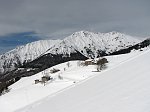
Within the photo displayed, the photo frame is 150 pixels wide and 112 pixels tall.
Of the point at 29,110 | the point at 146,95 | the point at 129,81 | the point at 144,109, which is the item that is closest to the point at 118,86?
the point at 129,81

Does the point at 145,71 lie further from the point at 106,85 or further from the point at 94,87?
the point at 94,87

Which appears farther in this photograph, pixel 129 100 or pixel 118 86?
pixel 118 86

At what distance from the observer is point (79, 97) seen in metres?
8.15

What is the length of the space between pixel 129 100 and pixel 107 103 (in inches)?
28.8

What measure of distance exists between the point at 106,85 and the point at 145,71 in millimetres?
1305

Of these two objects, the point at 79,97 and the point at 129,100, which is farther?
the point at 79,97

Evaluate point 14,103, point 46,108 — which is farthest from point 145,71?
point 14,103

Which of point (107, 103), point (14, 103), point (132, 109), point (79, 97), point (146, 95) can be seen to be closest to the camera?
point (132, 109)

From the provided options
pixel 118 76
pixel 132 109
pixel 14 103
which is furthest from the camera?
pixel 14 103

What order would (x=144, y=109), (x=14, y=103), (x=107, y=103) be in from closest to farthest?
(x=144, y=109) → (x=107, y=103) → (x=14, y=103)

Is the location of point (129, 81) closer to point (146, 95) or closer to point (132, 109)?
point (146, 95)

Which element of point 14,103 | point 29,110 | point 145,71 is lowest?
point 14,103

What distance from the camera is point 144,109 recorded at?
4.74m

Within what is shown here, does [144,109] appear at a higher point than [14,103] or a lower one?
higher
